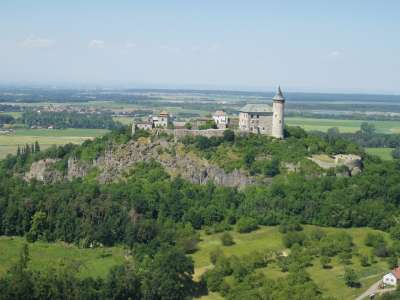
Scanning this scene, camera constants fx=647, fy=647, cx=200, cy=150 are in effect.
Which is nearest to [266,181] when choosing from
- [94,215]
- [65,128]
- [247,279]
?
[94,215]

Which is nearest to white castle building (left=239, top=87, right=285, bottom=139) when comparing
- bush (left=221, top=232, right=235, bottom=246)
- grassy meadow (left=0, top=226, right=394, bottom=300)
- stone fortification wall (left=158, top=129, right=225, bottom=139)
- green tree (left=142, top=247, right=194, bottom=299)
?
stone fortification wall (left=158, top=129, right=225, bottom=139)

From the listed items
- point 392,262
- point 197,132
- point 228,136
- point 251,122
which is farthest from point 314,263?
point 251,122

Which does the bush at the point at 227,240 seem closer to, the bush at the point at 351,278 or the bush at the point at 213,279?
the bush at the point at 213,279

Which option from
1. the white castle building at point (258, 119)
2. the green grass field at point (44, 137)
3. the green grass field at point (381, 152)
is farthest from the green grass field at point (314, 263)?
the green grass field at point (44, 137)

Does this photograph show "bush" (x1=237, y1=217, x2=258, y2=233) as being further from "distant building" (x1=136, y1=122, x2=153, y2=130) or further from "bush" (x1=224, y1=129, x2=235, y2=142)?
"distant building" (x1=136, y1=122, x2=153, y2=130)

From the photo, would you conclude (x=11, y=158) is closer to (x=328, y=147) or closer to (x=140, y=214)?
(x=140, y=214)

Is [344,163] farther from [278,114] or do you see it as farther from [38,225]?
[38,225]

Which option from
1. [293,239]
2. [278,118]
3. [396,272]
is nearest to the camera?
[396,272]
